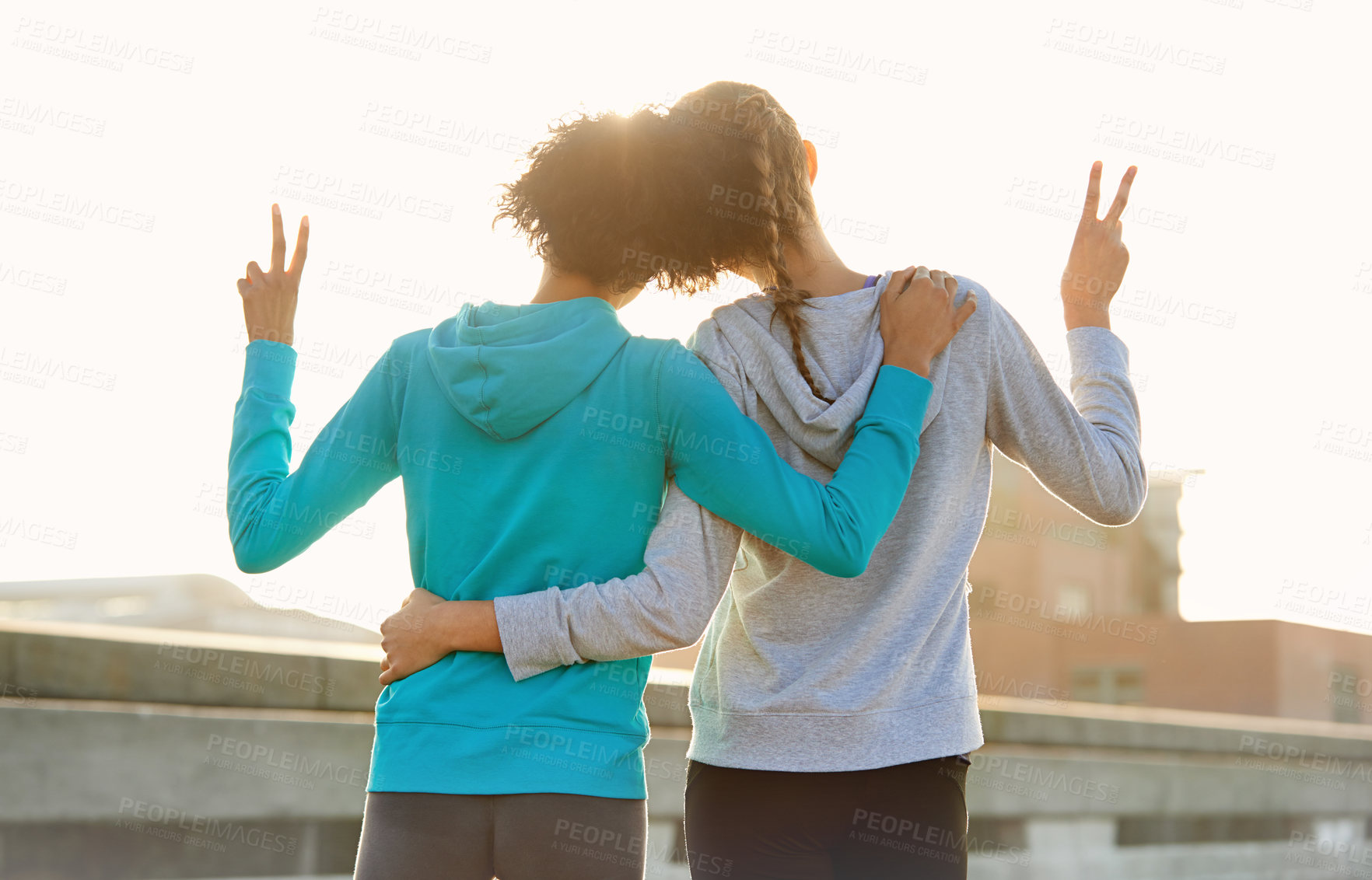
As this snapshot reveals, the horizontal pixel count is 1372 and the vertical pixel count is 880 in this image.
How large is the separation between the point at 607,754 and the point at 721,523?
359 mm

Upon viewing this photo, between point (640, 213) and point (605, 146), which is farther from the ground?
point (605, 146)

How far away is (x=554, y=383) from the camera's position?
4.53 ft

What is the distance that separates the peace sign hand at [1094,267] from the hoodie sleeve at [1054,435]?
24cm

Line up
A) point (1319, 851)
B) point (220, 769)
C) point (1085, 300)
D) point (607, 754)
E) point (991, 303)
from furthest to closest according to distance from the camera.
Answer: point (1319, 851) → point (220, 769) → point (1085, 300) → point (991, 303) → point (607, 754)

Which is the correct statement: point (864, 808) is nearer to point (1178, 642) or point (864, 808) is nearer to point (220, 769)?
point (220, 769)

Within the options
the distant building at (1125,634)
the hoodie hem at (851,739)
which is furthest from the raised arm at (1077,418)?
the distant building at (1125,634)

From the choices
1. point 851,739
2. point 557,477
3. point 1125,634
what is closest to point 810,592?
point 851,739

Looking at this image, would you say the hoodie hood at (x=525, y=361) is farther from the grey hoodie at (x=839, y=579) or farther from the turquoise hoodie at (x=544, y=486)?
the grey hoodie at (x=839, y=579)

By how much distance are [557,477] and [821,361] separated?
1.59ft

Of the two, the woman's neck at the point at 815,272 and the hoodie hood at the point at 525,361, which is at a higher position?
the woman's neck at the point at 815,272

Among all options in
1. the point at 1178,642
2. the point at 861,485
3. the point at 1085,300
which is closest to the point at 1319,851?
the point at 1085,300

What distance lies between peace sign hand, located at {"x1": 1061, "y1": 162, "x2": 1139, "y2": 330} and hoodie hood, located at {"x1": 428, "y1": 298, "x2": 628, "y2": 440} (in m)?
0.90

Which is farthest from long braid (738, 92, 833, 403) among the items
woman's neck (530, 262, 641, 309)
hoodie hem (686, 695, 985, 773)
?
hoodie hem (686, 695, 985, 773)

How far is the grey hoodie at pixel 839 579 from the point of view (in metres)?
1.37
